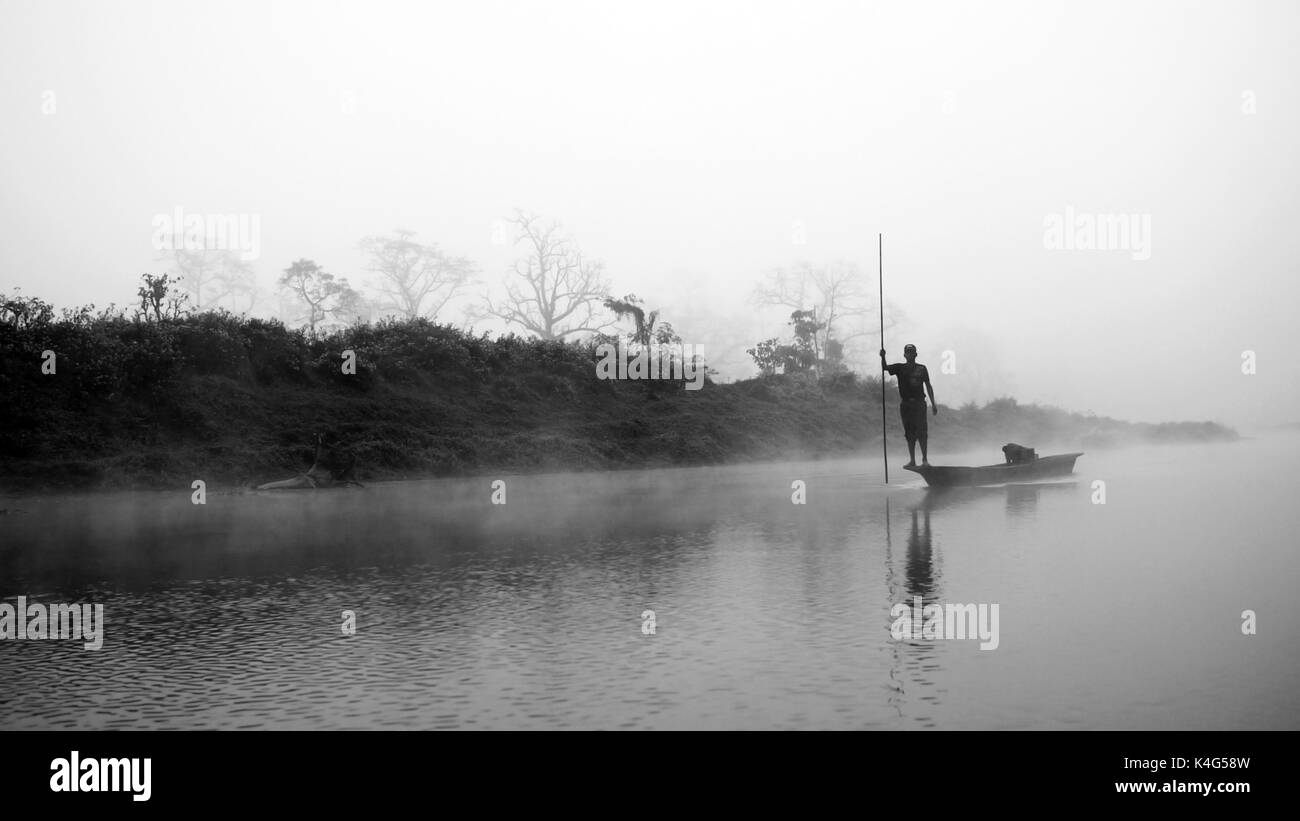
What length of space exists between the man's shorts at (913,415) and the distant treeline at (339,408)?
61.3ft

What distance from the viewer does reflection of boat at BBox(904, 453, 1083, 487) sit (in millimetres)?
21391

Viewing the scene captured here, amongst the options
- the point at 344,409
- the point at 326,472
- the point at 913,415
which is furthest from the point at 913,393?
the point at 344,409

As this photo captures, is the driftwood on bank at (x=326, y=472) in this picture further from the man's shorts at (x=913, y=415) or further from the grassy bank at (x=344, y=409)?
the man's shorts at (x=913, y=415)

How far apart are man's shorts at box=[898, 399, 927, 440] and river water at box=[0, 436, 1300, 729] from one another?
4.84 meters

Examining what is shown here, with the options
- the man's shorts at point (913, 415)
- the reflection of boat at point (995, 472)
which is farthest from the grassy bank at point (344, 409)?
the reflection of boat at point (995, 472)

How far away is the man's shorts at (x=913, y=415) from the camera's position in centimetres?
2150

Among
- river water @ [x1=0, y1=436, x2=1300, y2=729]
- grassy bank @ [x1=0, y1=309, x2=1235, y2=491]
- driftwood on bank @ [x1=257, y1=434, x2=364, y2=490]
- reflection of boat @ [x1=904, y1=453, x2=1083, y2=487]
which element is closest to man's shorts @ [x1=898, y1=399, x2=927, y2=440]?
reflection of boat @ [x1=904, y1=453, x2=1083, y2=487]

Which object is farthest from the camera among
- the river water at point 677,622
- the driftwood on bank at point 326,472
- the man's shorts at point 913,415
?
the driftwood on bank at point 326,472

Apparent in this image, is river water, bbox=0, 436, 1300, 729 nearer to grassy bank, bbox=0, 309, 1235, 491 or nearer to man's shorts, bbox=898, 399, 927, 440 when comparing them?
man's shorts, bbox=898, 399, 927, 440

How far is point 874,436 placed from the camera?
57250 mm

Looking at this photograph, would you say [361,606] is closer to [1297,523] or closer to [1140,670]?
[1140,670]

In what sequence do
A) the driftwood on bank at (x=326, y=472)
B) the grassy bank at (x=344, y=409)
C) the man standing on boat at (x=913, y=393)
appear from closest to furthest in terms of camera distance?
the man standing on boat at (x=913, y=393) → the driftwood on bank at (x=326, y=472) → the grassy bank at (x=344, y=409)
